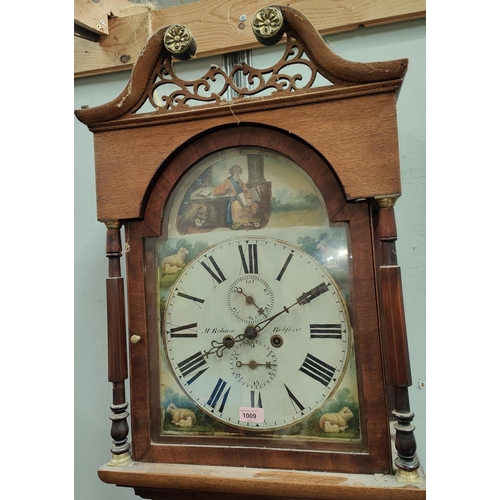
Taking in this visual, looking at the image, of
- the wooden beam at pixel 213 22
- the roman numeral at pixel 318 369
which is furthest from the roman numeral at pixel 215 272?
the wooden beam at pixel 213 22

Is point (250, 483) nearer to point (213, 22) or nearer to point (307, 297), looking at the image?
point (307, 297)

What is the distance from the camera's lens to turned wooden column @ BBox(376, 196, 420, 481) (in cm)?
66

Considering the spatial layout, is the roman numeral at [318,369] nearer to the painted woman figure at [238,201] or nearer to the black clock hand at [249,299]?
the black clock hand at [249,299]

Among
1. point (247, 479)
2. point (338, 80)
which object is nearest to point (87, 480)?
point (247, 479)

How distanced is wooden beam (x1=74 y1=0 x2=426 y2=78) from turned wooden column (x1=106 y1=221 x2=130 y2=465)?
592mm

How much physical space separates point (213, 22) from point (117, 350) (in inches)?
33.6

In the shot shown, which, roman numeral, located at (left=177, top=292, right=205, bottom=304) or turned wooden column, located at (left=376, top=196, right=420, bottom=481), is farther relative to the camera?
Answer: roman numeral, located at (left=177, top=292, right=205, bottom=304)

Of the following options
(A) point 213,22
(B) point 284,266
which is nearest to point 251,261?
(B) point 284,266

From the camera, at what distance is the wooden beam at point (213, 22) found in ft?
3.26

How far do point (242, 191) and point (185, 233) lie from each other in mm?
136

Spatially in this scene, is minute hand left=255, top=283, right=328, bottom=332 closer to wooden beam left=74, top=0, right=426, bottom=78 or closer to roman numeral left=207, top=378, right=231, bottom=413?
roman numeral left=207, top=378, right=231, bottom=413

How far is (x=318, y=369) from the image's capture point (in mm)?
728

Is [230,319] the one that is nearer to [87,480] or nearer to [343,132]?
[343,132]

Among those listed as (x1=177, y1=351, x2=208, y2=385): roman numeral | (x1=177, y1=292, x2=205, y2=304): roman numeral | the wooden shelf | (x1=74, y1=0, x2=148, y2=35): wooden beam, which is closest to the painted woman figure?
(x1=177, y1=292, x2=205, y2=304): roman numeral
